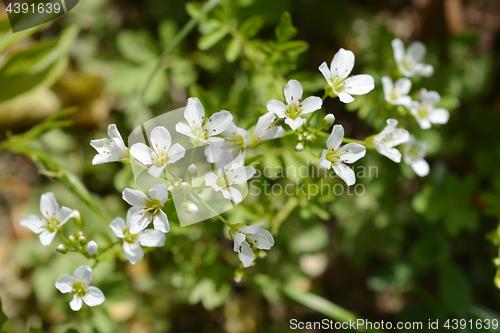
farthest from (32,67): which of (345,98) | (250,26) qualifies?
(345,98)

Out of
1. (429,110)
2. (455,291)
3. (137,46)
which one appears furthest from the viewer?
(137,46)

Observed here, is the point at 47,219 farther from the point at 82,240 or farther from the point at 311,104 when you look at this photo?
the point at 311,104

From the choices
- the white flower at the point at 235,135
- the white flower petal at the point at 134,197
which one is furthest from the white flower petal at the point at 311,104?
the white flower petal at the point at 134,197

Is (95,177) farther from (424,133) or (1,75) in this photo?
(424,133)

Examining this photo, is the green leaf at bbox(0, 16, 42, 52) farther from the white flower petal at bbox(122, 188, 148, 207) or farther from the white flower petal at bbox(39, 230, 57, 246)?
the white flower petal at bbox(122, 188, 148, 207)

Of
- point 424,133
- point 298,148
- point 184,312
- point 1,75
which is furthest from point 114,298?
point 424,133

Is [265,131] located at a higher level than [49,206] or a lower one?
higher
